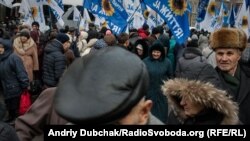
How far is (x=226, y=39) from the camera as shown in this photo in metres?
4.03

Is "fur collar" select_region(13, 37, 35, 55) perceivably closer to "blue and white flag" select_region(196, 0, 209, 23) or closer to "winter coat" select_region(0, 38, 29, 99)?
"winter coat" select_region(0, 38, 29, 99)

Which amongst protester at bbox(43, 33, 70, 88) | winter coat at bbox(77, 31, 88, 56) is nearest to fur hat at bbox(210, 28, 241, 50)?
protester at bbox(43, 33, 70, 88)

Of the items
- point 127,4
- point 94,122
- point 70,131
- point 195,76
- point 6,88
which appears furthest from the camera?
point 127,4

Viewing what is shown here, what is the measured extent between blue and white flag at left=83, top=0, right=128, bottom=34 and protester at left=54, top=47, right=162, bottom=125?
10607 mm

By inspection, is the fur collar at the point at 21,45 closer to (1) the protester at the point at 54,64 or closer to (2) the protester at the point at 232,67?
(1) the protester at the point at 54,64

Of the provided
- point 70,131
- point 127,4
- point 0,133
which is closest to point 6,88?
point 0,133

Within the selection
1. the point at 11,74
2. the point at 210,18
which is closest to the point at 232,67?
the point at 11,74

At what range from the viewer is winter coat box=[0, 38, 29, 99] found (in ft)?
24.8

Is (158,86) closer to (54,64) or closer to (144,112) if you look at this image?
(54,64)

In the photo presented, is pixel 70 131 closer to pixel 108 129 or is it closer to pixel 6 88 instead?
pixel 108 129

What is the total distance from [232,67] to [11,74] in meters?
4.36

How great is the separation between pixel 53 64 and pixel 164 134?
6353mm

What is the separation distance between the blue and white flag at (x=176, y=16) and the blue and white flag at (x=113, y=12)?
2771 mm

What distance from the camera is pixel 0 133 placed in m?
3.60
